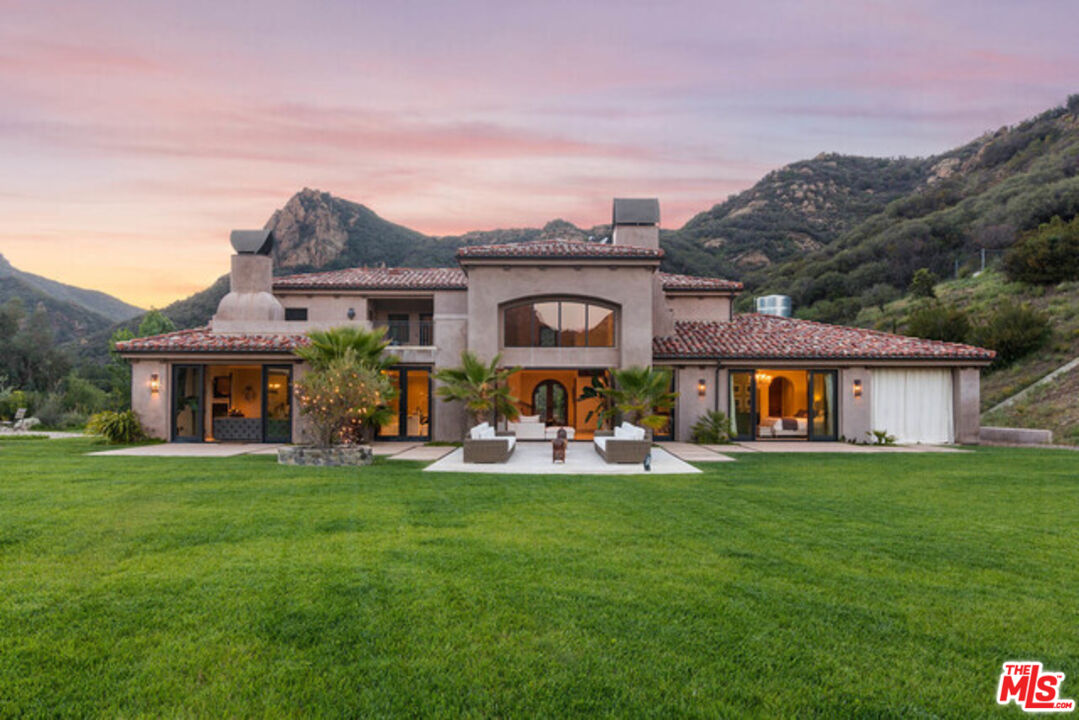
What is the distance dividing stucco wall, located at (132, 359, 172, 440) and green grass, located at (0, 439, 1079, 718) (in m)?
10.6

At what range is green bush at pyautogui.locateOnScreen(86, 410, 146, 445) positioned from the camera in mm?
17547

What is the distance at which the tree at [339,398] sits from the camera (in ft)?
43.8

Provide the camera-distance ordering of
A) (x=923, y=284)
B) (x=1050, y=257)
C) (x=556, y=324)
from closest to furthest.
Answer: (x=556, y=324) → (x=1050, y=257) → (x=923, y=284)

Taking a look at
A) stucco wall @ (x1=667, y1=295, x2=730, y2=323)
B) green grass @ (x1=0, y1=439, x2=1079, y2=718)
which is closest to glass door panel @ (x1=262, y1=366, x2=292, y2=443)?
green grass @ (x1=0, y1=439, x2=1079, y2=718)

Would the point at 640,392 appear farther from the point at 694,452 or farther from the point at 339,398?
the point at 339,398

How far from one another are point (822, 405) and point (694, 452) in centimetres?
681

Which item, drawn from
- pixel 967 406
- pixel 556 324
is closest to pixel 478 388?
pixel 556 324

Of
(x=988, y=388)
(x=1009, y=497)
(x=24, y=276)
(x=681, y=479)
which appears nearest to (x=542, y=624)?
(x=681, y=479)

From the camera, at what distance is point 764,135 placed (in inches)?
1518

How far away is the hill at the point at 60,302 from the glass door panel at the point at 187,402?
141ft

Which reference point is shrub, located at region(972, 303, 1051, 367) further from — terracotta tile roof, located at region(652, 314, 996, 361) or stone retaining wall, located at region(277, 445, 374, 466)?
stone retaining wall, located at region(277, 445, 374, 466)

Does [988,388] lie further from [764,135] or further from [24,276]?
[24,276]
